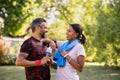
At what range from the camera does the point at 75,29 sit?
400cm

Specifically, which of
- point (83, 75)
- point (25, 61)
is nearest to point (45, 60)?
point (25, 61)

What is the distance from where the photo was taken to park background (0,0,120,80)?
57.7 feet

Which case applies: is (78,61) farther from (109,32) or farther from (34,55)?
(109,32)

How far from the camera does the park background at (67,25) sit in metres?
17.6

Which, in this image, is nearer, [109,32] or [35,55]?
[35,55]

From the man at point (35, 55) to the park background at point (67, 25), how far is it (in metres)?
12.8

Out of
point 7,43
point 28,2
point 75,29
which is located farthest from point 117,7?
point 28,2

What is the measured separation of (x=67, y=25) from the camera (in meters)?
26.3

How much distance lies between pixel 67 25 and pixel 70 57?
2248 centimetres

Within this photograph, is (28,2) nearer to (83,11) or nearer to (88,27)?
(83,11)

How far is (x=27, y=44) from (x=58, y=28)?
2988 cm

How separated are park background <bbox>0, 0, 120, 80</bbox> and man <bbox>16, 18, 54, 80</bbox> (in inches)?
502

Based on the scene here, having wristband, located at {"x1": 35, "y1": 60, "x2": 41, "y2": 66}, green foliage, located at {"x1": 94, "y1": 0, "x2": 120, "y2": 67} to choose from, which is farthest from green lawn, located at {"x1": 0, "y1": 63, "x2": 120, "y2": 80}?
wristband, located at {"x1": 35, "y1": 60, "x2": 41, "y2": 66}

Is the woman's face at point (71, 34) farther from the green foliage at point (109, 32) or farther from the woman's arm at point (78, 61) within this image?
the green foliage at point (109, 32)
